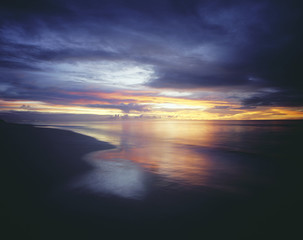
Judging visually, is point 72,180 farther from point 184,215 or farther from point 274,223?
point 274,223

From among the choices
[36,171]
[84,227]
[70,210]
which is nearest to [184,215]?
[84,227]

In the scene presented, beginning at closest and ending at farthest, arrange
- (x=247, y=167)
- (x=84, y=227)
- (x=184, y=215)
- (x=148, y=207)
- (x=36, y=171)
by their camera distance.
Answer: (x=84, y=227) < (x=184, y=215) < (x=148, y=207) < (x=36, y=171) < (x=247, y=167)

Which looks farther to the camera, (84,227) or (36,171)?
(36,171)

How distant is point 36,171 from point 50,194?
3.17 m

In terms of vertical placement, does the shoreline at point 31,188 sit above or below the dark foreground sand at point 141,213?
above

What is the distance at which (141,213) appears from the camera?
6.09m

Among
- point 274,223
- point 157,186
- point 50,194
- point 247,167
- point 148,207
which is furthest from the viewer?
point 247,167

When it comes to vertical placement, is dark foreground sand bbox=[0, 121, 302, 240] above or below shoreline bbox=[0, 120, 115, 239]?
below

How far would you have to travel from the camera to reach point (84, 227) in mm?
5191

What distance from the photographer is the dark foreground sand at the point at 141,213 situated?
16.6 ft

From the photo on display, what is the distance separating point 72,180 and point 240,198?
833cm

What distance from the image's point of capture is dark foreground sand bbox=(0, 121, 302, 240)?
16.6ft

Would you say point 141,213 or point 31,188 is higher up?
point 31,188

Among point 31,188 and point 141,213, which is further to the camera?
point 31,188
